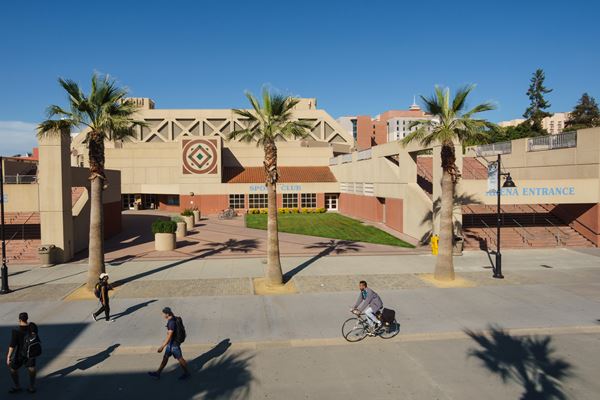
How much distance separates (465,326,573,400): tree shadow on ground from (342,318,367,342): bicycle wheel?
2.99m

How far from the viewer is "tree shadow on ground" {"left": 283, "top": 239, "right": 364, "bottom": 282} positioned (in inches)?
901

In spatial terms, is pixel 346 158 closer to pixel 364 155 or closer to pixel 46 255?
pixel 364 155

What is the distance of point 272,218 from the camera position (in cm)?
1839

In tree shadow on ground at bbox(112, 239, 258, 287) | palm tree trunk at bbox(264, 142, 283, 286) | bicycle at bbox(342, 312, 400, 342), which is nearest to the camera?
bicycle at bbox(342, 312, 400, 342)

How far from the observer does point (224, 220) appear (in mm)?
44844

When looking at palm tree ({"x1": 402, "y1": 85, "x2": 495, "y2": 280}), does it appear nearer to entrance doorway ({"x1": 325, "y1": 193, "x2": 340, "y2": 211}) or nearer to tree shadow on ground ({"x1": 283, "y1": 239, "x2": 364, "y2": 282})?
tree shadow on ground ({"x1": 283, "y1": 239, "x2": 364, "y2": 282})

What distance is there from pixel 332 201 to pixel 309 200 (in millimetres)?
3028

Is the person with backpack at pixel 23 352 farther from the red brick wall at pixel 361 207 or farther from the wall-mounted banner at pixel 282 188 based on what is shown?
the wall-mounted banner at pixel 282 188

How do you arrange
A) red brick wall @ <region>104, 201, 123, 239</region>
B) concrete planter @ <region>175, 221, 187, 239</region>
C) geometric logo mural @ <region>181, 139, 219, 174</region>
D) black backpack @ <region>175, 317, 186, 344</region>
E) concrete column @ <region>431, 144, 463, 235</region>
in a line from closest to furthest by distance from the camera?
black backpack @ <region>175, 317, 186, 344</region>, concrete column @ <region>431, 144, 463, 235</region>, red brick wall @ <region>104, 201, 123, 239</region>, concrete planter @ <region>175, 221, 187, 239</region>, geometric logo mural @ <region>181, 139, 219, 174</region>

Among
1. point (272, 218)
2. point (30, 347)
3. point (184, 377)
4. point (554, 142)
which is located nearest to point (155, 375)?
point (184, 377)

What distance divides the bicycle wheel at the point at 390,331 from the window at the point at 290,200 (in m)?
40.1

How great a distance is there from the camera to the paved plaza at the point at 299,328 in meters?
9.95

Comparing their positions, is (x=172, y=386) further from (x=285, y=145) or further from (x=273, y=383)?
(x=285, y=145)

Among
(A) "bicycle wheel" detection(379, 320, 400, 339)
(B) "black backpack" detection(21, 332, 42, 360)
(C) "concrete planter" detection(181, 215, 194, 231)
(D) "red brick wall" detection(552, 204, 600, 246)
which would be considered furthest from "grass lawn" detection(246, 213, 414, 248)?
→ (B) "black backpack" detection(21, 332, 42, 360)
